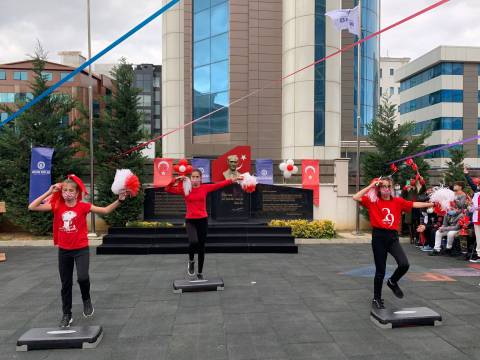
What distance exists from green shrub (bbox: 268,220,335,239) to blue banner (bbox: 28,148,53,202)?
813 centimetres

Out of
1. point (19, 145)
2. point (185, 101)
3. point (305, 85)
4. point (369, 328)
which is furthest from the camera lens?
point (185, 101)

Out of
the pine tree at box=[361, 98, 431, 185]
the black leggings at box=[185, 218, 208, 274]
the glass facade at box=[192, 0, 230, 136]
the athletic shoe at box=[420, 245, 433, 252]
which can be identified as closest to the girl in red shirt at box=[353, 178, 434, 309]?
the black leggings at box=[185, 218, 208, 274]

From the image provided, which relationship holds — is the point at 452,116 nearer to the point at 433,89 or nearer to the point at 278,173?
the point at 433,89

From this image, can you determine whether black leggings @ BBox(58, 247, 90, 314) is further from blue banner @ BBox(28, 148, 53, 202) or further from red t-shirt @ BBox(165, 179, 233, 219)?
blue banner @ BBox(28, 148, 53, 202)

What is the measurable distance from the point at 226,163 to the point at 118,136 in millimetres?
4390

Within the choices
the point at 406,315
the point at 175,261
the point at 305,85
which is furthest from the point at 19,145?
the point at 305,85

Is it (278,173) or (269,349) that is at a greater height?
(278,173)

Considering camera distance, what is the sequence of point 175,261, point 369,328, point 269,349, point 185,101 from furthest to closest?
point 185,101 < point 175,261 < point 369,328 < point 269,349

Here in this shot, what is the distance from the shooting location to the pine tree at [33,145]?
1398cm

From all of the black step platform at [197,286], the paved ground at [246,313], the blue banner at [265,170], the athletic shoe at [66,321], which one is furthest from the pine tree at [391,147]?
the athletic shoe at [66,321]

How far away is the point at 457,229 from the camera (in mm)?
11219

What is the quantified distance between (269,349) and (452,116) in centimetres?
6021

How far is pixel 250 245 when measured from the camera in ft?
38.9

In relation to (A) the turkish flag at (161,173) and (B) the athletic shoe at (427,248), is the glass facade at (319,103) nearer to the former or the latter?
(A) the turkish flag at (161,173)
